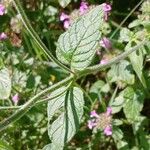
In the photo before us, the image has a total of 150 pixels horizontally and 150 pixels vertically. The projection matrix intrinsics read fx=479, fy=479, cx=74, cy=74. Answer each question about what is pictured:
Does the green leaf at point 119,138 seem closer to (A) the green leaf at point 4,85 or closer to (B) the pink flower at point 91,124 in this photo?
(B) the pink flower at point 91,124

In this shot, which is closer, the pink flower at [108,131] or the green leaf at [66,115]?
the green leaf at [66,115]

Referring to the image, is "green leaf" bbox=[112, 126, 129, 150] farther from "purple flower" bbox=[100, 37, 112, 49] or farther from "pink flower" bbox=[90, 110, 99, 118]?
"purple flower" bbox=[100, 37, 112, 49]

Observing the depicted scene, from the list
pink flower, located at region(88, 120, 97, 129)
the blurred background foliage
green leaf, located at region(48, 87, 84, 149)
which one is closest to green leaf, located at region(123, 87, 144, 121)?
the blurred background foliage

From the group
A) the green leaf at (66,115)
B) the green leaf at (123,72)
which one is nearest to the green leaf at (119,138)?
the green leaf at (123,72)

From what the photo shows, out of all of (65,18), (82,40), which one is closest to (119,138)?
(65,18)

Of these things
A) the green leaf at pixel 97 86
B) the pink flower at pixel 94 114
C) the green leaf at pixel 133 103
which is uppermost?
the green leaf at pixel 97 86

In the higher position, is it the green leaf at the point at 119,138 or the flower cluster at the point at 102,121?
the flower cluster at the point at 102,121

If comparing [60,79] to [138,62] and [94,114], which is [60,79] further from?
[138,62]
